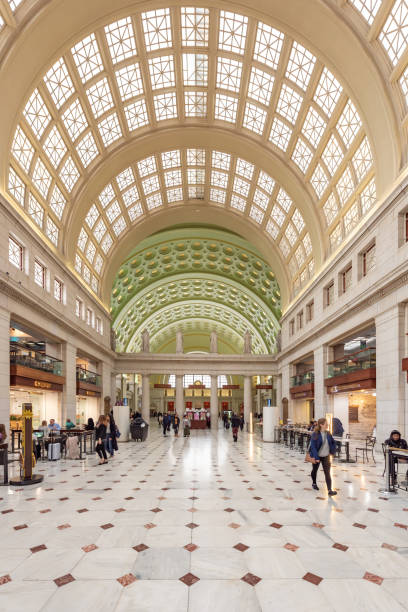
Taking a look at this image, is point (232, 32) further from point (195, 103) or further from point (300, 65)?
point (195, 103)

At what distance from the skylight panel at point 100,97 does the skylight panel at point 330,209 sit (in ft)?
45.1

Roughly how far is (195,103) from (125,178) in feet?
24.3

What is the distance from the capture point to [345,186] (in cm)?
2294

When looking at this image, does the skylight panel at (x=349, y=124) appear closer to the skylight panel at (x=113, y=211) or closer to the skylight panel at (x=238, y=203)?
the skylight panel at (x=238, y=203)

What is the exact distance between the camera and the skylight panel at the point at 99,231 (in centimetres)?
3094

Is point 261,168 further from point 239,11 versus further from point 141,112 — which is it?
point 239,11

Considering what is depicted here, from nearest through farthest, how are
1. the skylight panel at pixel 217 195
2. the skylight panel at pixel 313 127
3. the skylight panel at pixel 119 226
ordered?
the skylight panel at pixel 313 127
the skylight panel at pixel 119 226
the skylight panel at pixel 217 195

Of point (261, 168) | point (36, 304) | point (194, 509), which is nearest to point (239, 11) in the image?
point (261, 168)

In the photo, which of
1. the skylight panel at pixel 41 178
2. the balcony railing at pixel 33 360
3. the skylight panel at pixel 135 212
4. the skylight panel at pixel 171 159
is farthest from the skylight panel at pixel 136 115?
the balcony railing at pixel 33 360

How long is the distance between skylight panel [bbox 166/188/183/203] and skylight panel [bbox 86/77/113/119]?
1142 cm

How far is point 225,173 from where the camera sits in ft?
105

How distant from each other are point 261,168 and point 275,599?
87.5ft

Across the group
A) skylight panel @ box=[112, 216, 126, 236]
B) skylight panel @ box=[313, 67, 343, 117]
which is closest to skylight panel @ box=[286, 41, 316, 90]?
skylight panel @ box=[313, 67, 343, 117]

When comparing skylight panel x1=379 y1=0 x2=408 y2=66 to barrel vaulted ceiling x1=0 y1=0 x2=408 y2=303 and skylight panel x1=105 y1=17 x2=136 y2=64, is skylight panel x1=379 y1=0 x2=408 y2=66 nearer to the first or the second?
barrel vaulted ceiling x1=0 y1=0 x2=408 y2=303
